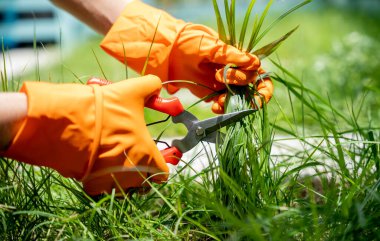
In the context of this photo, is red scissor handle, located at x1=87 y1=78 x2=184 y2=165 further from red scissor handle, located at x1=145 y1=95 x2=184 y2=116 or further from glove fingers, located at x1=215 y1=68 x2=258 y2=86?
glove fingers, located at x1=215 y1=68 x2=258 y2=86

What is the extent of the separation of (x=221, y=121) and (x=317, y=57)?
2579mm

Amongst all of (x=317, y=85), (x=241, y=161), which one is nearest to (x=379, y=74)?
(x=317, y=85)

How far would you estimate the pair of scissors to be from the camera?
1.25 metres

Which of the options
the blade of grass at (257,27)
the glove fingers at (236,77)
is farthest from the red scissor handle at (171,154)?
the blade of grass at (257,27)

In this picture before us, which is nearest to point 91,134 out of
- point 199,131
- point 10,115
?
point 10,115

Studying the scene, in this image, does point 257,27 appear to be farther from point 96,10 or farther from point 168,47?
point 96,10

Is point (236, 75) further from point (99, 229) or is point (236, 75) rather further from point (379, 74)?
point (379, 74)

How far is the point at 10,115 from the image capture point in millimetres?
1072

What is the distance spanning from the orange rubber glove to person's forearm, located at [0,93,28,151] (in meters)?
0.02

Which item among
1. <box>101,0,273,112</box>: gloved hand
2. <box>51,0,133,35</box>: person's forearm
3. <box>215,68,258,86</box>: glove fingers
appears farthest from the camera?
<box>51,0,133,35</box>: person's forearm

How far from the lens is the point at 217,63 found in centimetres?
148

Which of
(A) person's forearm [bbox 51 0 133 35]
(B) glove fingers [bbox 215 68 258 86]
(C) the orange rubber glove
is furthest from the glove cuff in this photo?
(A) person's forearm [bbox 51 0 133 35]

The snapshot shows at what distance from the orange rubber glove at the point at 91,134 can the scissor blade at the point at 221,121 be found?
0.14 metres

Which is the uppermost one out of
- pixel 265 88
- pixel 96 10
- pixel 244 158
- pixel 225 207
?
pixel 96 10
